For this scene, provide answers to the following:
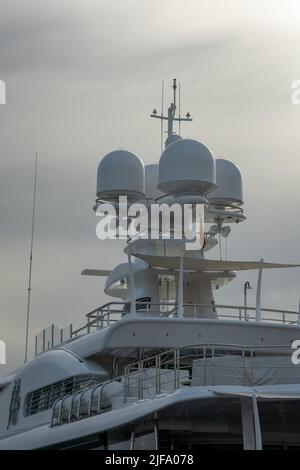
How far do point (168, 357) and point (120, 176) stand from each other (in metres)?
9.52

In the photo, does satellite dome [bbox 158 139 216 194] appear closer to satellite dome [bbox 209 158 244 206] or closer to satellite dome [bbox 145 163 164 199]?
satellite dome [bbox 209 158 244 206]

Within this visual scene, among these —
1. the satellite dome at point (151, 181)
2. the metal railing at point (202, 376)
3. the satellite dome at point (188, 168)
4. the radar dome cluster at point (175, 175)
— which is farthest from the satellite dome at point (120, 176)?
the metal railing at point (202, 376)

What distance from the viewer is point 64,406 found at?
2600cm

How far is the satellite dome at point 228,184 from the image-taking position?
124ft

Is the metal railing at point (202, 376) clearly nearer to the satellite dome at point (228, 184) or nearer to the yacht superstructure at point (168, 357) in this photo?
the yacht superstructure at point (168, 357)

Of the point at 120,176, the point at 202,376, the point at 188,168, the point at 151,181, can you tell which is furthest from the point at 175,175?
the point at 202,376

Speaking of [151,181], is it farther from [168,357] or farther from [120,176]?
[168,357]

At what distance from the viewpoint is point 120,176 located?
3697cm

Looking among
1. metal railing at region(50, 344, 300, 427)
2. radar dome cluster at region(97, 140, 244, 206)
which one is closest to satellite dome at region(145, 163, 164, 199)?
radar dome cluster at region(97, 140, 244, 206)

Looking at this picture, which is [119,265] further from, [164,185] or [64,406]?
[64,406]

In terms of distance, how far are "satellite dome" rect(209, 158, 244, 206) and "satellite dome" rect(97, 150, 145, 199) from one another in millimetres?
3009

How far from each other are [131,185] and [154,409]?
16.9 metres

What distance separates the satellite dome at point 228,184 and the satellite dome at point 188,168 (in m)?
3.02
